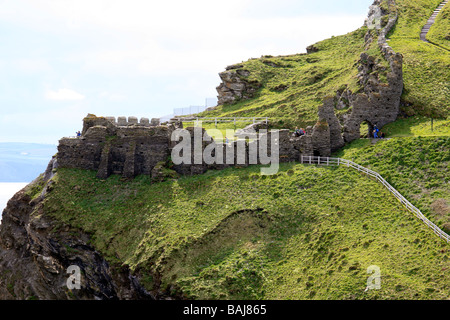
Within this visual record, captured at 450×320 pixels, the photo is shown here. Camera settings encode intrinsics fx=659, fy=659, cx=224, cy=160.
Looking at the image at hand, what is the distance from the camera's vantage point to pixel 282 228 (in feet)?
156

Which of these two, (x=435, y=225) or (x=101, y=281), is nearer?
(x=435, y=225)

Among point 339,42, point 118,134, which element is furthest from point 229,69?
point 118,134

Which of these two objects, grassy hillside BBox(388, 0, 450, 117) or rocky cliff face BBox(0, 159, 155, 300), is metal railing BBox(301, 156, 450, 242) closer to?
grassy hillside BBox(388, 0, 450, 117)

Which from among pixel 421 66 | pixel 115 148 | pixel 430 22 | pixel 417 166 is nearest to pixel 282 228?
pixel 417 166

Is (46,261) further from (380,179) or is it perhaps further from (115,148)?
(380,179)

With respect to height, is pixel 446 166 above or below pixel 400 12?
below

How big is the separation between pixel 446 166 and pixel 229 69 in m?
44.0

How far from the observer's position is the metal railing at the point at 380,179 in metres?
40.9

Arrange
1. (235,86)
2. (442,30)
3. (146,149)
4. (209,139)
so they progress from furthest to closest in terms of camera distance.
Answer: (235,86) → (442,30) → (146,149) → (209,139)

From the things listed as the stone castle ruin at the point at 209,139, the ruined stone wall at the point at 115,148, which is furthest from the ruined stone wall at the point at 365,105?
the ruined stone wall at the point at 115,148

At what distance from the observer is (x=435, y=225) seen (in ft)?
136

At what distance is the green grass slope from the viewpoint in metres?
40.2

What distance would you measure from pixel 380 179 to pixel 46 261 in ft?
92.9

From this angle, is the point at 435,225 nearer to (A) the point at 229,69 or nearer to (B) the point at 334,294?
(B) the point at 334,294
